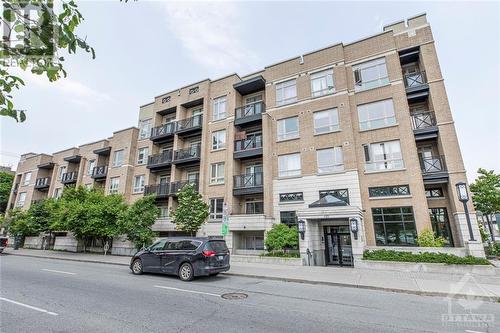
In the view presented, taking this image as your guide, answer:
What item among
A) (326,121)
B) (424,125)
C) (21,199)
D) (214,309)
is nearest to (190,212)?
(326,121)

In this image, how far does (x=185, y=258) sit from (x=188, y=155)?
14.1 metres

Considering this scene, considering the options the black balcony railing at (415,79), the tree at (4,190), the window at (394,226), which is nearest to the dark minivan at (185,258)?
the window at (394,226)

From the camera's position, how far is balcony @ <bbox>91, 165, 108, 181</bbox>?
29.4 m

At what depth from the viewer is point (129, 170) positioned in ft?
90.0

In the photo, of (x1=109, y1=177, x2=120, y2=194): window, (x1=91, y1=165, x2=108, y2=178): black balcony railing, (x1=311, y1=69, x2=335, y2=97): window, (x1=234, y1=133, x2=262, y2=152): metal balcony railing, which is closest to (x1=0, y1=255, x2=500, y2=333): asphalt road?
(x1=234, y1=133, x2=262, y2=152): metal balcony railing

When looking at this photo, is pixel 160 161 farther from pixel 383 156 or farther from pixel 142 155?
pixel 383 156

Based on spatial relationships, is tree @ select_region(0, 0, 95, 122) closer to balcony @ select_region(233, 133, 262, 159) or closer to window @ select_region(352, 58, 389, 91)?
balcony @ select_region(233, 133, 262, 159)

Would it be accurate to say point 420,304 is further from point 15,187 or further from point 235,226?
point 15,187

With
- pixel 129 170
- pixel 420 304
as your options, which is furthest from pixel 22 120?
pixel 129 170

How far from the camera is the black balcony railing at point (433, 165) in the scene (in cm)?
1636

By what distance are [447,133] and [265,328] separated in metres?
17.2

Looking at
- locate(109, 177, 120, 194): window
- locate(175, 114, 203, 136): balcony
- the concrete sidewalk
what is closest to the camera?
the concrete sidewalk

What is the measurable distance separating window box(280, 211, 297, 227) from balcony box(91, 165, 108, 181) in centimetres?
2128

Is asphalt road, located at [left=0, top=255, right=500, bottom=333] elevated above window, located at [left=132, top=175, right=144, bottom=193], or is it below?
below
